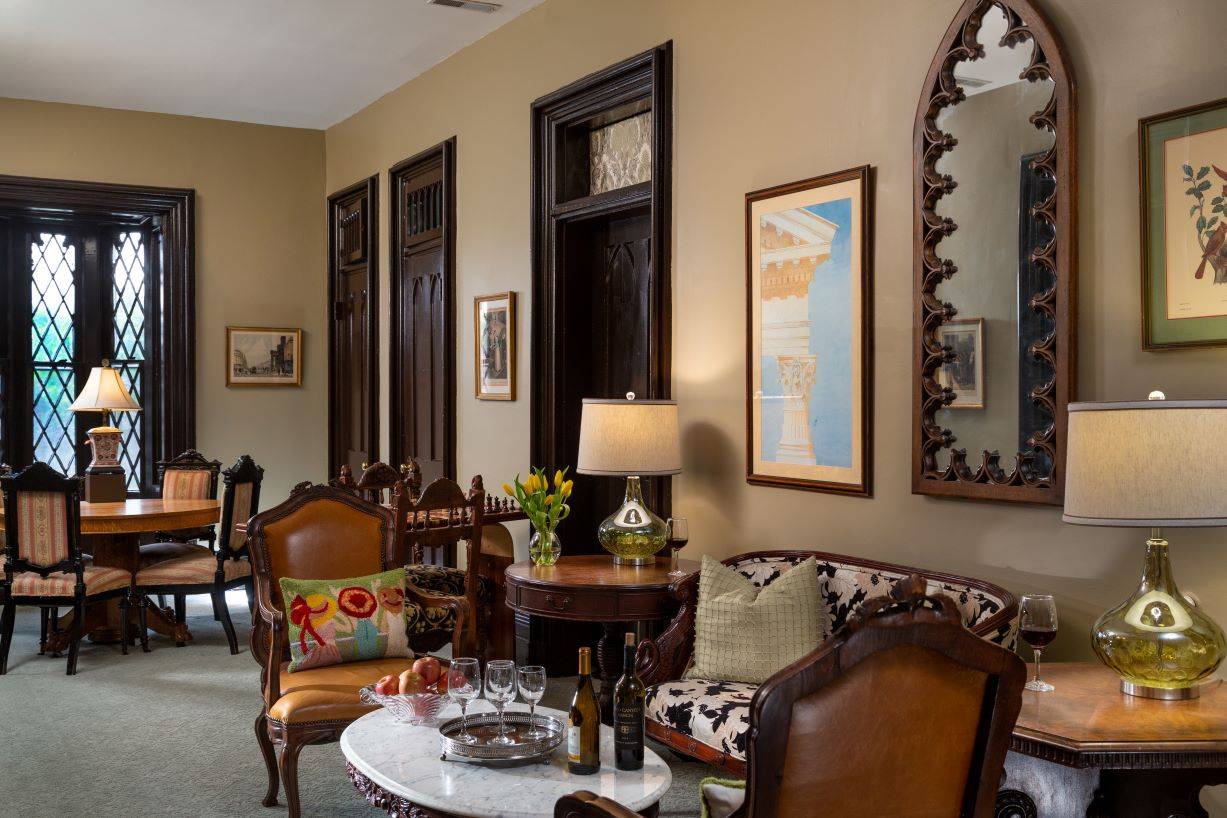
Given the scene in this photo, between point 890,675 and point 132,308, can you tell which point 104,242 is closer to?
point 132,308

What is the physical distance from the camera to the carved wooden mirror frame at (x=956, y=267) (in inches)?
126

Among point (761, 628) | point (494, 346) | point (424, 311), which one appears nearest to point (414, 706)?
point (761, 628)

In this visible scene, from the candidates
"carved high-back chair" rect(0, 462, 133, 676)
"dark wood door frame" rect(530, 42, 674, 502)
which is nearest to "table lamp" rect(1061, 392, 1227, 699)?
"dark wood door frame" rect(530, 42, 674, 502)

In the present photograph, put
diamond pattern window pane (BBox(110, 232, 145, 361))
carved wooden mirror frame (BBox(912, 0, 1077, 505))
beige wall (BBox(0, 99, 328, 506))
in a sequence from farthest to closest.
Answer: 1. diamond pattern window pane (BBox(110, 232, 145, 361))
2. beige wall (BBox(0, 99, 328, 506))
3. carved wooden mirror frame (BBox(912, 0, 1077, 505))

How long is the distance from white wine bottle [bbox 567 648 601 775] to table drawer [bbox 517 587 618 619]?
1.41m

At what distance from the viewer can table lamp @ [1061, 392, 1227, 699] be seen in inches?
96.5

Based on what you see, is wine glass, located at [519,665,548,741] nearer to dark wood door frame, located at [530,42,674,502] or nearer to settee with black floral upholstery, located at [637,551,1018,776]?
settee with black floral upholstery, located at [637,551,1018,776]

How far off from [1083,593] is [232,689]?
4.03 metres

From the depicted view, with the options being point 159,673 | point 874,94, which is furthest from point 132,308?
point 874,94

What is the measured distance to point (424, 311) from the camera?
7.25 m

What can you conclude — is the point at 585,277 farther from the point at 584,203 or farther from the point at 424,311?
the point at 424,311

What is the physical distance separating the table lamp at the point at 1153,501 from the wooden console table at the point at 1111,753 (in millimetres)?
97

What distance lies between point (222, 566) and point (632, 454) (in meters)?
3.03

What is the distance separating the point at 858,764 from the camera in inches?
73.5
